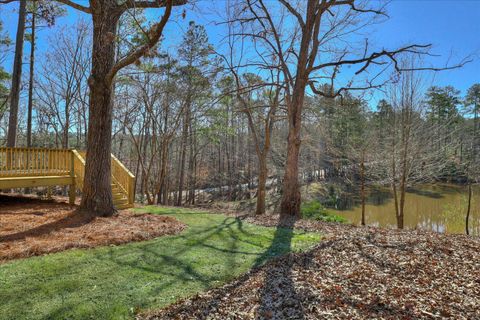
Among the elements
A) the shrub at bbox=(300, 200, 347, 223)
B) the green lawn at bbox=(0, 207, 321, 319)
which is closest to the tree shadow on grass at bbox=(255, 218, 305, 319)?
the green lawn at bbox=(0, 207, 321, 319)

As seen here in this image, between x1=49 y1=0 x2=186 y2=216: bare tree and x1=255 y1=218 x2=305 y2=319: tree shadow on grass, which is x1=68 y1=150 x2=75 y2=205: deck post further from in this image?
x1=255 y1=218 x2=305 y2=319: tree shadow on grass

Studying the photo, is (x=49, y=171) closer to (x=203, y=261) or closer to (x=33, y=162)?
(x=33, y=162)

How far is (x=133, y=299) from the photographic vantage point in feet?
10.1

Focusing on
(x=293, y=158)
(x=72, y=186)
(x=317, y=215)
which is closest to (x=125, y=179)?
(x=72, y=186)

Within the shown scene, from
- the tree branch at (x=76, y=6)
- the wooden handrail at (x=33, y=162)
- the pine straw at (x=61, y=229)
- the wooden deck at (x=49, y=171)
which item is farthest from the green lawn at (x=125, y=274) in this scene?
the tree branch at (x=76, y=6)

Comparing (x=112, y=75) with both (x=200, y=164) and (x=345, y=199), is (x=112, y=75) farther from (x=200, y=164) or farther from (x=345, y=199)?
(x=345, y=199)

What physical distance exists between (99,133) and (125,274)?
Answer: 429 cm

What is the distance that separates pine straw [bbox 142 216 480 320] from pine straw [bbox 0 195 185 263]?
7.92 ft

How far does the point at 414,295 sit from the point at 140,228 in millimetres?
4662

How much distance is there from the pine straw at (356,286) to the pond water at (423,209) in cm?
1101

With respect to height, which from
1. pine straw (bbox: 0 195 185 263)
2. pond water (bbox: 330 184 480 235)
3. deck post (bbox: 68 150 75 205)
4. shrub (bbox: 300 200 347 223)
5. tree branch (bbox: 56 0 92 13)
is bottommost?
pond water (bbox: 330 184 480 235)

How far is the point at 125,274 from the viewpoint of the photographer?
12.0 feet

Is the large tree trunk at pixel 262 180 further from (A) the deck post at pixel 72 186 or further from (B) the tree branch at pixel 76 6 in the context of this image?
(B) the tree branch at pixel 76 6

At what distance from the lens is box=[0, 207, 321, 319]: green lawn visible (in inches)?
112
